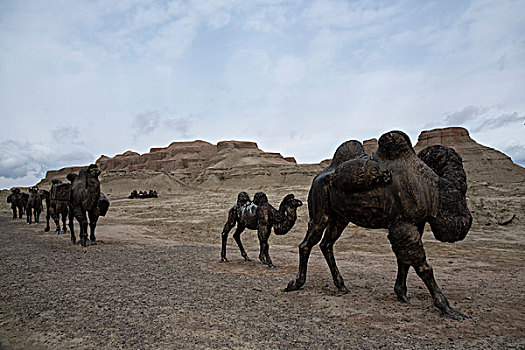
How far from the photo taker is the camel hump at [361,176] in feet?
14.9

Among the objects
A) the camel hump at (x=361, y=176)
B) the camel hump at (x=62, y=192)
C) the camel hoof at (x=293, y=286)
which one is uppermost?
the camel hump at (x=62, y=192)

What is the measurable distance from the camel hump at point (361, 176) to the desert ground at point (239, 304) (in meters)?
1.75

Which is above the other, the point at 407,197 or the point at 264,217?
the point at 407,197

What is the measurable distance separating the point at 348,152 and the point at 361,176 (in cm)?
109

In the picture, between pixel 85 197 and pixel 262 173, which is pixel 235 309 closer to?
pixel 85 197

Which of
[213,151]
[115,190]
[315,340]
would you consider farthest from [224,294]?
[213,151]

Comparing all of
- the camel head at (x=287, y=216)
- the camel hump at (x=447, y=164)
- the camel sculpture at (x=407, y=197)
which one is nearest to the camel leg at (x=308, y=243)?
the camel sculpture at (x=407, y=197)

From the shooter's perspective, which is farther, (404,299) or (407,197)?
(404,299)

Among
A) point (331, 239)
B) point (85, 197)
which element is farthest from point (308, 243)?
point (85, 197)

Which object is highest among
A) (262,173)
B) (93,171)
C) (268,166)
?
(268,166)

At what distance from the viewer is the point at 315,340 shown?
12.1ft

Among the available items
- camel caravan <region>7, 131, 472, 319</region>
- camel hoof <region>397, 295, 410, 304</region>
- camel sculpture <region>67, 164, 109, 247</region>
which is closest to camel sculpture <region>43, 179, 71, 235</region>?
camel sculpture <region>67, 164, 109, 247</region>

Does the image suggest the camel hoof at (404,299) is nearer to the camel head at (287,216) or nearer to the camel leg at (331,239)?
the camel leg at (331,239)

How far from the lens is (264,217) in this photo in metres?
8.10
